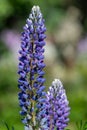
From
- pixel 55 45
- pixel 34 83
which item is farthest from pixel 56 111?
pixel 55 45

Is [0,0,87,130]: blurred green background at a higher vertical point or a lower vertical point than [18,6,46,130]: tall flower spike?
higher

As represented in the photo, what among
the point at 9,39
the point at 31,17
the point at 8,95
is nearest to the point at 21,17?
the point at 9,39

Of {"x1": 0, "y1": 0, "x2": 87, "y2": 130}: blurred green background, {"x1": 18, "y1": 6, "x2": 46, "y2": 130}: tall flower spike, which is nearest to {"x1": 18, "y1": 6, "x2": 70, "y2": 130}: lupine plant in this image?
{"x1": 18, "y1": 6, "x2": 46, "y2": 130}: tall flower spike

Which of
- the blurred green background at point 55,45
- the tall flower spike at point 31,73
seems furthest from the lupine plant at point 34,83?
the blurred green background at point 55,45

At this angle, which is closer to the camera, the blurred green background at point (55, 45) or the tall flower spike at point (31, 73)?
the tall flower spike at point (31, 73)

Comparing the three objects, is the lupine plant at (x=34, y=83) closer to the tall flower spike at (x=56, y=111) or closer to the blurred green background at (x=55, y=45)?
the tall flower spike at (x=56, y=111)

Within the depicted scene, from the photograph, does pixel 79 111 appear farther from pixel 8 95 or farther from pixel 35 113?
pixel 35 113

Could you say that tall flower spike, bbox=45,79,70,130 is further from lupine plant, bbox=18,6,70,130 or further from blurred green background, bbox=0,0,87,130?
blurred green background, bbox=0,0,87,130
